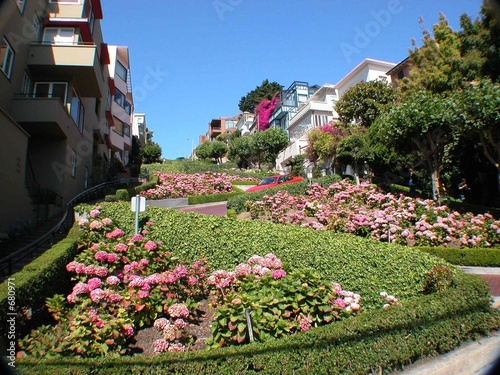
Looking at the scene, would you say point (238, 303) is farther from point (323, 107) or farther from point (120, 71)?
point (323, 107)

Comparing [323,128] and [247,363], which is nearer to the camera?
[247,363]

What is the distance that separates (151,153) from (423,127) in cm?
5083

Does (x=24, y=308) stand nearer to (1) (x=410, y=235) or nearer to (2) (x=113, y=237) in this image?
(2) (x=113, y=237)

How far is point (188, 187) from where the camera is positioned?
2514 cm

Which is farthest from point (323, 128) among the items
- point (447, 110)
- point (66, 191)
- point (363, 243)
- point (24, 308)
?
point (24, 308)

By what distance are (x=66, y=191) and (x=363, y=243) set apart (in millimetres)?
15283

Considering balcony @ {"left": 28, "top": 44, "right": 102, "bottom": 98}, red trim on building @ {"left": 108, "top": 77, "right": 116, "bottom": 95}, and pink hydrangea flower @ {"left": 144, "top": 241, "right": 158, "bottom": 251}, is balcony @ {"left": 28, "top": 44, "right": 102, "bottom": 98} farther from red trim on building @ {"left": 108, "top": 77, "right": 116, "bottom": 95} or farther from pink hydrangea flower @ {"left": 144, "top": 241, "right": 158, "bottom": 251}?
red trim on building @ {"left": 108, "top": 77, "right": 116, "bottom": 95}

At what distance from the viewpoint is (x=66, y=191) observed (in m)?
18.2

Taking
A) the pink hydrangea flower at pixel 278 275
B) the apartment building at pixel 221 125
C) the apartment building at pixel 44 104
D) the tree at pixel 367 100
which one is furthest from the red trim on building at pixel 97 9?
the apartment building at pixel 221 125

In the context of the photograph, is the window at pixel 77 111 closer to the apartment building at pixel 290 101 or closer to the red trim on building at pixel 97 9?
the red trim on building at pixel 97 9

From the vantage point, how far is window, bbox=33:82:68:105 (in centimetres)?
1845

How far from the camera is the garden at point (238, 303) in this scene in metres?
4.86

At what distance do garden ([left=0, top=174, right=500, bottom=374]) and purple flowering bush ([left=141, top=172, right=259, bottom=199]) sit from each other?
11839mm

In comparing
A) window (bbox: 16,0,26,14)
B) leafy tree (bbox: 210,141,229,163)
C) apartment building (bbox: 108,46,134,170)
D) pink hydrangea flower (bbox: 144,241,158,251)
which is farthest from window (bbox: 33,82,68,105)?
leafy tree (bbox: 210,141,229,163)
